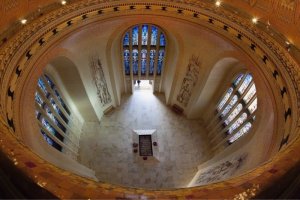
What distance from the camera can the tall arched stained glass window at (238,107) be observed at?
11.1 m

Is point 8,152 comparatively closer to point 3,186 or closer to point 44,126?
point 3,186

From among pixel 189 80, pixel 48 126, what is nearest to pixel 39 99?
pixel 48 126

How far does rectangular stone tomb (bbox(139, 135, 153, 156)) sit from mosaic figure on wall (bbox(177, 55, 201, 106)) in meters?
2.49

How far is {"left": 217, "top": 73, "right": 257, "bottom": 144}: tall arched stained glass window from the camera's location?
439 inches

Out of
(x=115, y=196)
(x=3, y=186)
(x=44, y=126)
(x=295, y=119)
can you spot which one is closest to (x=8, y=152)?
(x=3, y=186)

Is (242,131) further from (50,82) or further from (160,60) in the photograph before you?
(50,82)

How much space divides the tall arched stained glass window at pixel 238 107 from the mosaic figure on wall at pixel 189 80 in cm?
149

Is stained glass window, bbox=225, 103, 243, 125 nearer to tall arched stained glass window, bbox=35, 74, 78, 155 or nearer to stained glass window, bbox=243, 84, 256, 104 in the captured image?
stained glass window, bbox=243, 84, 256, 104

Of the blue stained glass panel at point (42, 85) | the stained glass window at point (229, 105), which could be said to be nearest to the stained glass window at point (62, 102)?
the blue stained glass panel at point (42, 85)

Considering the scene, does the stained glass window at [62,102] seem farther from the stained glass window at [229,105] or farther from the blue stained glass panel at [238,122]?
the blue stained glass panel at [238,122]

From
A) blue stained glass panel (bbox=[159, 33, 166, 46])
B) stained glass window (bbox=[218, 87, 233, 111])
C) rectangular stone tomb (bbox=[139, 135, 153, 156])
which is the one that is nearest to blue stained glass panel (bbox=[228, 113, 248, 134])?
stained glass window (bbox=[218, 87, 233, 111])

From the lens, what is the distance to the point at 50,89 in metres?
11.3

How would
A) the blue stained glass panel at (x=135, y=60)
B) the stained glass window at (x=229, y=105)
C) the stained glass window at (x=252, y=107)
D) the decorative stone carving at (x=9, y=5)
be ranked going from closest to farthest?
the decorative stone carving at (x=9, y=5), the stained glass window at (x=252, y=107), the stained glass window at (x=229, y=105), the blue stained glass panel at (x=135, y=60)

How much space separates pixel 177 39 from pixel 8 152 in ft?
28.2
